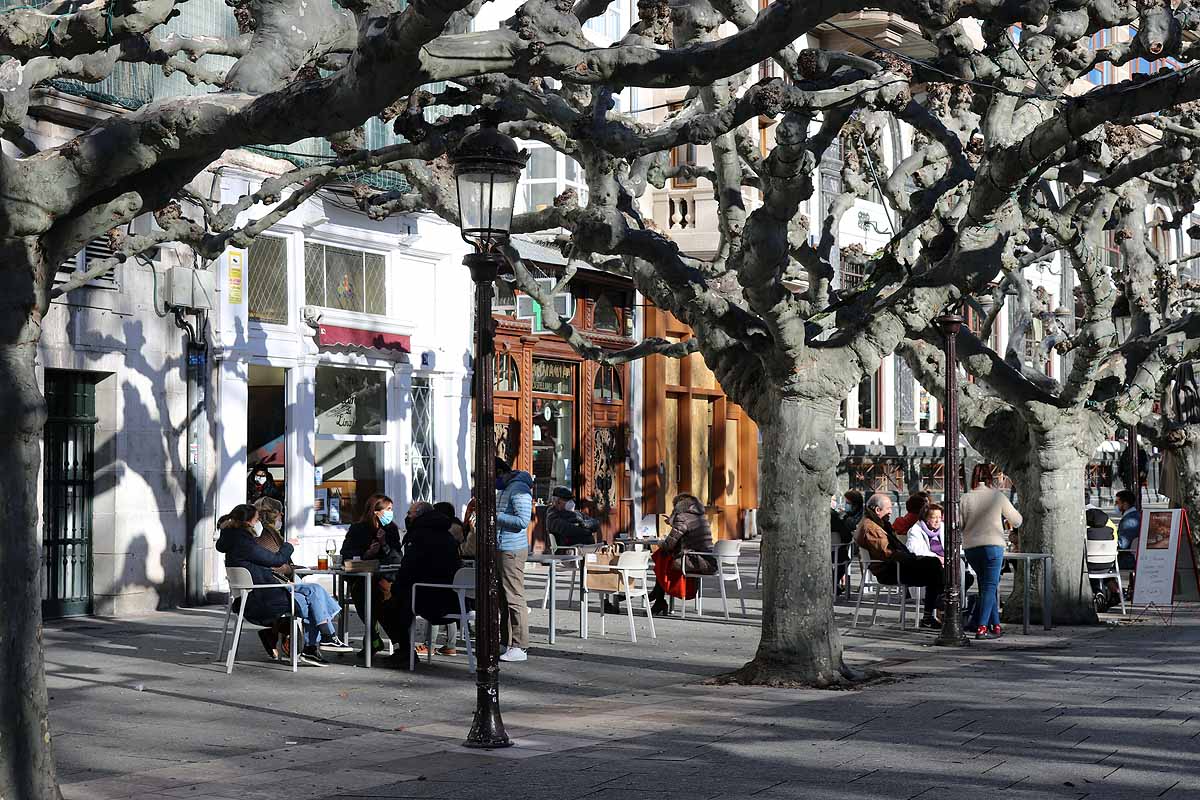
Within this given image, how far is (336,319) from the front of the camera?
23359mm

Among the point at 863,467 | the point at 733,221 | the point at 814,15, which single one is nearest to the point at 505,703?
the point at 733,221

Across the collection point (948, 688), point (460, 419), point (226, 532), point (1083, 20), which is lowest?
point (948, 688)

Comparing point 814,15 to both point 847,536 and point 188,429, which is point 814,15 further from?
point 847,536

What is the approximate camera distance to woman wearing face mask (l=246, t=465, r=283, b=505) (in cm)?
2172

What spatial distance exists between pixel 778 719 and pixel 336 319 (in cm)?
1358

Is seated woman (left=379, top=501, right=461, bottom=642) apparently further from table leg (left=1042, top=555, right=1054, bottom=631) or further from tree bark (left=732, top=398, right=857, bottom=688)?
table leg (left=1042, top=555, right=1054, bottom=631)

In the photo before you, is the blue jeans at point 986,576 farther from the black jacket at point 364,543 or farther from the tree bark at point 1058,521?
the black jacket at point 364,543

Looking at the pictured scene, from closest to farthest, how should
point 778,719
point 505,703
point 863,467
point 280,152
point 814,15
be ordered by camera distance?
point 814,15
point 778,719
point 505,703
point 280,152
point 863,467

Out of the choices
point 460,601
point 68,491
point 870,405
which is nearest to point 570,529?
point 68,491

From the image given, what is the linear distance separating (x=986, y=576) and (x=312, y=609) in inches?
285

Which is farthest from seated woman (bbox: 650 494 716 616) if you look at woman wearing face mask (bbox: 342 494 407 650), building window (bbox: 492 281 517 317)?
building window (bbox: 492 281 517 317)

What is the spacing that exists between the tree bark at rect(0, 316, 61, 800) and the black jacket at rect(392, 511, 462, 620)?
675cm

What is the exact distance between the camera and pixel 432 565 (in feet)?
45.8

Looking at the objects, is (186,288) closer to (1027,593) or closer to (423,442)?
(423,442)
